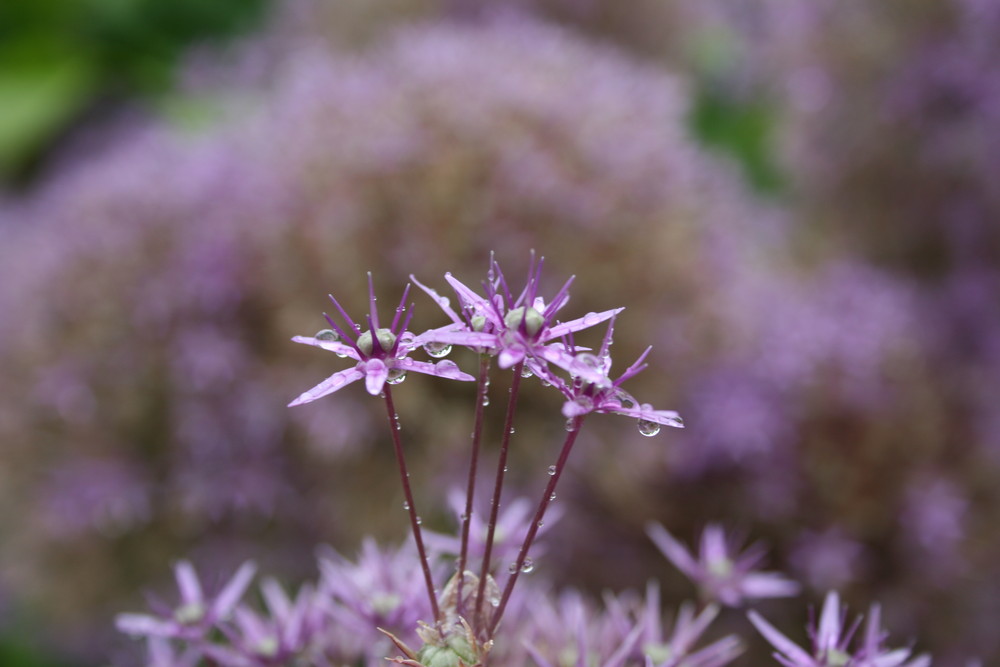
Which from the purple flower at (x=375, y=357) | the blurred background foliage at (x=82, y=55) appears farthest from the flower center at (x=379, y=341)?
the blurred background foliage at (x=82, y=55)

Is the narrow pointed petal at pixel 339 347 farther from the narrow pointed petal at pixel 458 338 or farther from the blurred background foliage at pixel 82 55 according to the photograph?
the blurred background foliage at pixel 82 55

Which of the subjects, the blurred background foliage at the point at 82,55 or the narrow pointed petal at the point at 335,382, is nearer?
the narrow pointed petal at the point at 335,382

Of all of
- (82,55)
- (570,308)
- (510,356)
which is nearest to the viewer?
(510,356)

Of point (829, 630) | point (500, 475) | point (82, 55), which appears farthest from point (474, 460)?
point (82, 55)

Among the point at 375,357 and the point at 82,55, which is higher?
the point at 82,55

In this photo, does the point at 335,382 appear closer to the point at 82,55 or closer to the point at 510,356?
the point at 510,356

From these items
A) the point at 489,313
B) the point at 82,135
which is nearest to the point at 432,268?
the point at 489,313
